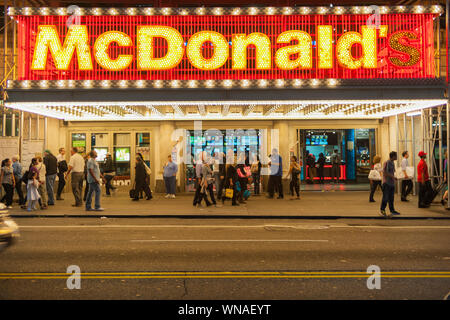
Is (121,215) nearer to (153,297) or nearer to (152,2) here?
(153,297)

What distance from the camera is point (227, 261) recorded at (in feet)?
24.8

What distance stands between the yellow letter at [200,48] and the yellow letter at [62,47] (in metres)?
3.70

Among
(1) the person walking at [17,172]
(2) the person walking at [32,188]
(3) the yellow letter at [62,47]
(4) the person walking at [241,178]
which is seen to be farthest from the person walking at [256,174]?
(1) the person walking at [17,172]

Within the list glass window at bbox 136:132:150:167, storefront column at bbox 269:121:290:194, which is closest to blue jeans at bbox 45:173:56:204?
glass window at bbox 136:132:150:167

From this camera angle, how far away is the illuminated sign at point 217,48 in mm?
16016

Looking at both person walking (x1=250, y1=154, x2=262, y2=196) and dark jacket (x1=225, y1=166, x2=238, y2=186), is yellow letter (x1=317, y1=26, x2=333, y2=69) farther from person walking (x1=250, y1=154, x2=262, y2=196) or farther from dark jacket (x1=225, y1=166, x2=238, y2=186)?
person walking (x1=250, y1=154, x2=262, y2=196)

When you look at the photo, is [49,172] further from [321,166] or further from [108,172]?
[321,166]

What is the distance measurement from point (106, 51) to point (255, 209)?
25.5 feet

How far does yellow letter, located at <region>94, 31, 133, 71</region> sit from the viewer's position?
15.9m

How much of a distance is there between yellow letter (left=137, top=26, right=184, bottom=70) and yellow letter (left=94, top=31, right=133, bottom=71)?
0.43 m

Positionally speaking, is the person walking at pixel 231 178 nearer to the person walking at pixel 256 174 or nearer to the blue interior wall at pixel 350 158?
the person walking at pixel 256 174

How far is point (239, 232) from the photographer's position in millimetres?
10891

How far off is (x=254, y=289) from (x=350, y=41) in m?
12.5
